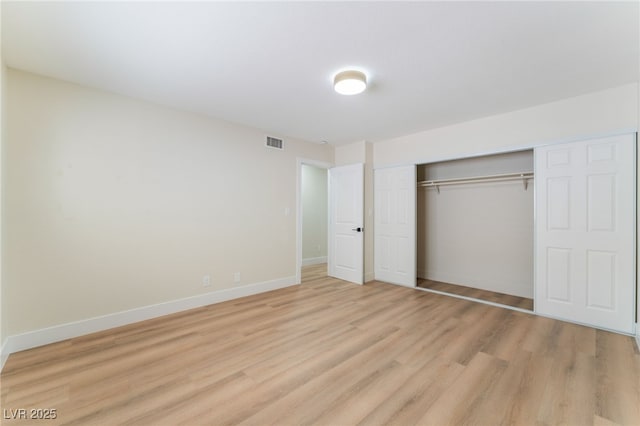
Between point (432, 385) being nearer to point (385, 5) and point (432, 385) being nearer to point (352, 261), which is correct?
point (385, 5)

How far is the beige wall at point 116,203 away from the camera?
249 centimetres

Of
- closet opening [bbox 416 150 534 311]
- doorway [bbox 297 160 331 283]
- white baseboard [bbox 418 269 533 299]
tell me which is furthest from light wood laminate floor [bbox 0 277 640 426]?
doorway [bbox 297 160 331 283]

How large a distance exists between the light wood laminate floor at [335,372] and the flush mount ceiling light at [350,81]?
8.13 feet

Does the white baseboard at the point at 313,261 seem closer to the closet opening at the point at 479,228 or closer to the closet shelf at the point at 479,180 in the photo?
the closet opening at the point at 479,228

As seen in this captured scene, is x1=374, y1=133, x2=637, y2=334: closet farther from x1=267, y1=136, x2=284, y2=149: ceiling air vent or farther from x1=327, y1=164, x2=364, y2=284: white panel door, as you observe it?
x1=267, y1=136, x2=284, y2=149: ceiling air vent

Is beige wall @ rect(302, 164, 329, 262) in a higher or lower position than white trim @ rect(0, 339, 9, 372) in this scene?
higher

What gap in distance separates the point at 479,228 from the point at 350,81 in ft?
11.4

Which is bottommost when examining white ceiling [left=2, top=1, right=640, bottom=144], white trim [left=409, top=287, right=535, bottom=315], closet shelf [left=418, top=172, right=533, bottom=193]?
white trim [left=409, top=287, right=535, bottom=315]

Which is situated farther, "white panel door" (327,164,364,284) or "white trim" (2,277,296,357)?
"white panel door" (327,164,364,284)

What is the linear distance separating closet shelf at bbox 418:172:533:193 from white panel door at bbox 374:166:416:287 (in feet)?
1.78

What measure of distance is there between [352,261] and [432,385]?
303 cm

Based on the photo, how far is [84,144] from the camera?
109 inches

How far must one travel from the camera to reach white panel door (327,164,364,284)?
488 centimetres

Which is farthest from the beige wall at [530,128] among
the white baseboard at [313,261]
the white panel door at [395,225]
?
the white baseboard at [313,261]
